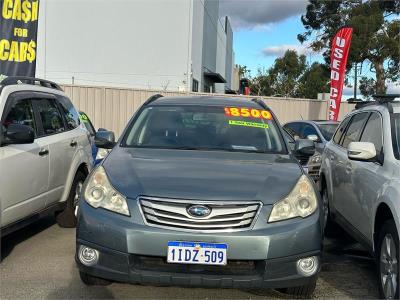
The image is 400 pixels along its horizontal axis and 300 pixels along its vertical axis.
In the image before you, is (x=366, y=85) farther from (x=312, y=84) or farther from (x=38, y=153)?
(x=38, y=153)

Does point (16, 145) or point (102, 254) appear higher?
point (16, 145)

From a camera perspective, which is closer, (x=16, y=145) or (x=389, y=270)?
(x=389, y=270)

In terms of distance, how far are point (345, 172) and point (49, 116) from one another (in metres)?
3.51

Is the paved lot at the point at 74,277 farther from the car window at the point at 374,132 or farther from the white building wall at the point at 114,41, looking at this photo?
the white building wall at the point at 114,41

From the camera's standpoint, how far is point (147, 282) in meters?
3.54

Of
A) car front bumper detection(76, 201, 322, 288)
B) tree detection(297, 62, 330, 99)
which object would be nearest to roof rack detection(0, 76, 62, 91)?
car front bumper detection(76, 201, 322, 288)

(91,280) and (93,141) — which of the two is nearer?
(91,280)

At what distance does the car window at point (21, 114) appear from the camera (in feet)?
17.3

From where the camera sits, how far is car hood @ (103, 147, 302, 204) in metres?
3.67

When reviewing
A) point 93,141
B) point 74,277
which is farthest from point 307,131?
point 74,277

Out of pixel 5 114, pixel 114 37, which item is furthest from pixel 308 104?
pixel 5 114

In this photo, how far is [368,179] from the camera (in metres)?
4.52

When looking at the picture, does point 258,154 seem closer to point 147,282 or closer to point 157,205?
point 157,205

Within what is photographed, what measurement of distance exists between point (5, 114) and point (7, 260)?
144 cm
